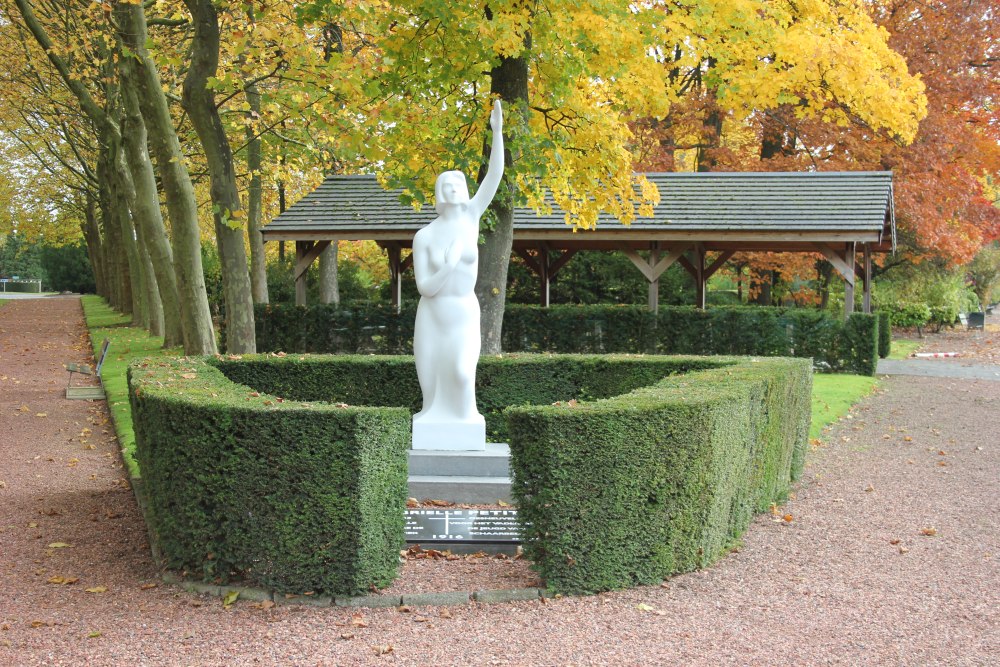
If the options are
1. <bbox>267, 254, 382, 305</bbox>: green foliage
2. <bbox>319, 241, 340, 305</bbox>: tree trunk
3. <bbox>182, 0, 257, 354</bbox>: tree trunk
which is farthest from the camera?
<bbox>267, 254, 382, 305</bbox>: green foliage

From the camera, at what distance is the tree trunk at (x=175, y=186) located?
46.3 feet

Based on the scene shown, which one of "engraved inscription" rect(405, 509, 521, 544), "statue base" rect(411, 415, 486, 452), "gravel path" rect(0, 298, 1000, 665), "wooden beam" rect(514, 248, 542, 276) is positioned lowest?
"gravel path" rect(0, 298, 1000, 665)

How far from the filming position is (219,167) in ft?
44.1

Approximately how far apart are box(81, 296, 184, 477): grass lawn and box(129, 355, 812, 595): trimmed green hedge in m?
3.42

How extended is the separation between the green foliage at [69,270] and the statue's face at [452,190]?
69095 millimetres

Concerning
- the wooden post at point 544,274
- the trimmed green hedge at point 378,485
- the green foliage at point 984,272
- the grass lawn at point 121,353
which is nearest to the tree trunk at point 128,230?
the grass lawn at point 121,353

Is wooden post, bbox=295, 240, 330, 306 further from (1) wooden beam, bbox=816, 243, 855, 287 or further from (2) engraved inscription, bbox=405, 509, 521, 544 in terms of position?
(2) engraved inscription, bbox=405, 509, 521, 544

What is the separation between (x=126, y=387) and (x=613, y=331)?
32.4ft

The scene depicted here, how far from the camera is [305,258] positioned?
2112 cm

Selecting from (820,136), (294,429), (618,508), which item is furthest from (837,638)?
(820,136)

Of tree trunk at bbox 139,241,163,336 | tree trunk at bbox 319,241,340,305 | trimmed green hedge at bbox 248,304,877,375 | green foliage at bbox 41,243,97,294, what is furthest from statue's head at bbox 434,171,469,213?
green foliage at bbox 41,243,97,294

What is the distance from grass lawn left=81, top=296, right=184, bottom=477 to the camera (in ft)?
37.6

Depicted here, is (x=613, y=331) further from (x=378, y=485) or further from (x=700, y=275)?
(x=378, y=485)

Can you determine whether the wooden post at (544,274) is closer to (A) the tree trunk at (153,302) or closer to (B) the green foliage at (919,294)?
(A) the tree trunk at (153,302)
